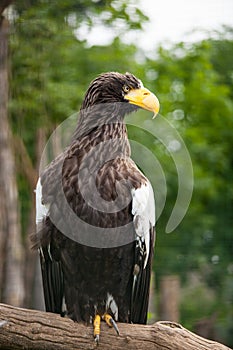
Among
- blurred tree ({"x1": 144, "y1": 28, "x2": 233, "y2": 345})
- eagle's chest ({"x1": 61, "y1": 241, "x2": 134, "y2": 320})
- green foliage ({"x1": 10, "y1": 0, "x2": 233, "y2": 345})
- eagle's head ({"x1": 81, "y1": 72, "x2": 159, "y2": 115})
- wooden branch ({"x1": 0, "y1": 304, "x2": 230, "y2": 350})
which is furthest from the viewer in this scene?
blurred tree ({"x1": 144, "y1": 28, "x2": 233, "y2": 345})

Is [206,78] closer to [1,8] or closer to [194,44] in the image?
[194,44]

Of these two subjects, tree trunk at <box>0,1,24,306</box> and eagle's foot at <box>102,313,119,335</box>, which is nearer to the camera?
eagle's foot at <box>102,313,119,335</box>

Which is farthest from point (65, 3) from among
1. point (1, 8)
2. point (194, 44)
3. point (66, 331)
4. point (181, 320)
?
point (194, 44)

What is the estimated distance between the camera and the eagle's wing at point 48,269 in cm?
375

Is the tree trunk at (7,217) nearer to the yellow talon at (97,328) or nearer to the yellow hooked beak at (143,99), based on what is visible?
the yellow hooked beak at (143,99)

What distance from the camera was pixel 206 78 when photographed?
8.48m

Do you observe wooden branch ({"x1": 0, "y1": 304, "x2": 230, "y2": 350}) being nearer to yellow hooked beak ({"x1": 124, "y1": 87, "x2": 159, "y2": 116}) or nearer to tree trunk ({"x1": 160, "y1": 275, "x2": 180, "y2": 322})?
yellow hooked beak ({"x1": 124, "y1": 87, "x2": 159, "y2": 116})

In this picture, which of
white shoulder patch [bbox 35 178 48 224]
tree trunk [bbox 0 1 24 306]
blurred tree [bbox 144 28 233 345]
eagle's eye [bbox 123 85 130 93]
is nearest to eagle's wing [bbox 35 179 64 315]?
white shoulder patch [bbox 35 178 48 224]

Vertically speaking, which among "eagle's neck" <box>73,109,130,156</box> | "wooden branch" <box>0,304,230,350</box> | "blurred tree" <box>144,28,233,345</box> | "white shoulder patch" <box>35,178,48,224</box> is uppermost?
"eagle's neck" <box>73,109,130,156</box>

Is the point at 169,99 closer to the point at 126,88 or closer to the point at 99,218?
the point at 126,88

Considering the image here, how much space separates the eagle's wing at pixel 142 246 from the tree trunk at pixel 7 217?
2320 mm

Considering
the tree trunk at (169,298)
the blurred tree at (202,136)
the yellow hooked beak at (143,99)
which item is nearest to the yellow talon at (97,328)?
the yellow hooked beak at (143,99)

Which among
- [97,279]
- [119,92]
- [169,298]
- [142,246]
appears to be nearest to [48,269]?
[97,279]

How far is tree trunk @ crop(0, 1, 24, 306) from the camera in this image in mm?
6133
